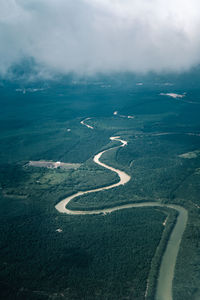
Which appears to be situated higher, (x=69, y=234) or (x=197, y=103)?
(x=197, y=103)

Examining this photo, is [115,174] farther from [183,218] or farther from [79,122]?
[79,122]

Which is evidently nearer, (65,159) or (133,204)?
(133,204)

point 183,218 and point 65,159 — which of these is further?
point 65,159

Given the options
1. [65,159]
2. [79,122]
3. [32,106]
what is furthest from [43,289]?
[32,106]

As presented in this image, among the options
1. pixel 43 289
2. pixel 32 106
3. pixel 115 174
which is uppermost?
pixel 32 106

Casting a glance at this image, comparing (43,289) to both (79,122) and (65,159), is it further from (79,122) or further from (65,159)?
(79,122)

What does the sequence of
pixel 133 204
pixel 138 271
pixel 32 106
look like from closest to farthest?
pixel 138 271 < pixel 133 204 < pixel 32 106

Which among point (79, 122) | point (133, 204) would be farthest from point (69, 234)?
point (79, 122)

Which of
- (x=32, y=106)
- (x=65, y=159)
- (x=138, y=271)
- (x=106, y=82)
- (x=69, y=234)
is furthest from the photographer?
(x=106, y=82)

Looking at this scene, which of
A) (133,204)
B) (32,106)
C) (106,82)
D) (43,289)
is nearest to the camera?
(43,289)
